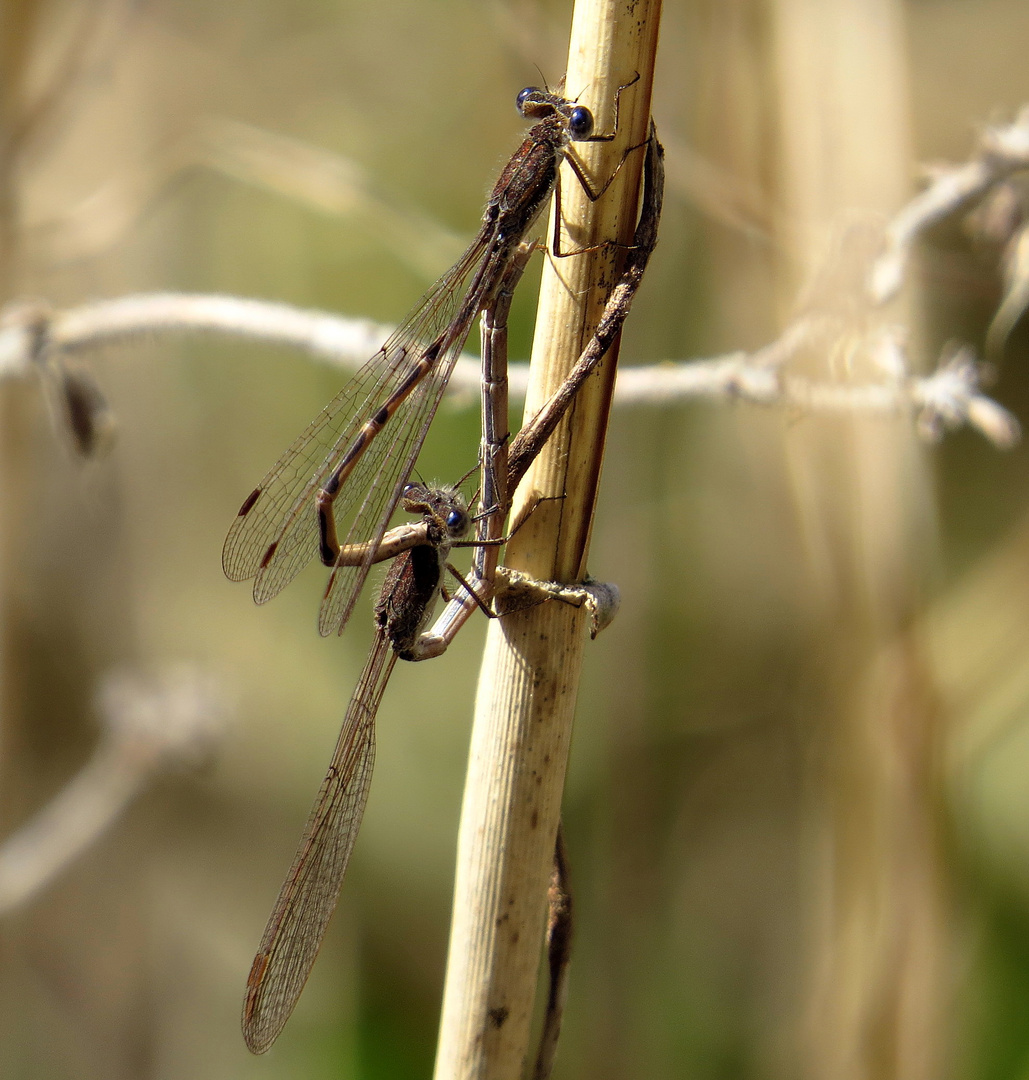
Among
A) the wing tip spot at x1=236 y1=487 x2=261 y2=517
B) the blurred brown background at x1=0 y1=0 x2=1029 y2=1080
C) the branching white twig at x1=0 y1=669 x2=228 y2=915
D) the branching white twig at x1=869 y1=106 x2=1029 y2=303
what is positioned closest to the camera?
the branching white twig at x1=869 y1=106 x2=1029 y2=303

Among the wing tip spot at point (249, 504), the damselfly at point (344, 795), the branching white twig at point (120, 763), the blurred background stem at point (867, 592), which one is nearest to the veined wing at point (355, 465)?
the wing tip spot at point (249, 504)

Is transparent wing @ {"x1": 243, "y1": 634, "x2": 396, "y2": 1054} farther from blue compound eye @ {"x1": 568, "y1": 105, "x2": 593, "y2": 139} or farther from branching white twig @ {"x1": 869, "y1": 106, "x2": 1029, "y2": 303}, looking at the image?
branching white twig @ {"x1": 869, "y1": 106, "x2": 1029, "y2": 303}

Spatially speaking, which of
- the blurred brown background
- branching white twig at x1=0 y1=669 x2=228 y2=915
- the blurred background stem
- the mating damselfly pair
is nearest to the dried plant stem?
the mating damselfly pair

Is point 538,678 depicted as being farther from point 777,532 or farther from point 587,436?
point 777,532

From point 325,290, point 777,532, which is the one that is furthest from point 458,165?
point 777,532

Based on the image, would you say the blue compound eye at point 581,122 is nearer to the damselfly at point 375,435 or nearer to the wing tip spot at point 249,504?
the damselfly at point 375,435

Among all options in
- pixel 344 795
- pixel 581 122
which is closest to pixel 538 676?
pixel 581 122
